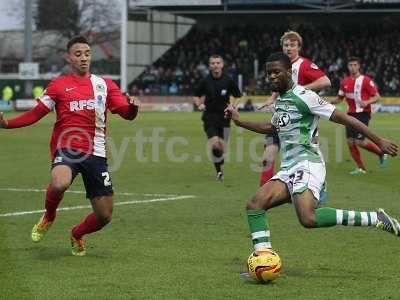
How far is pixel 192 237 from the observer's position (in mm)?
10883

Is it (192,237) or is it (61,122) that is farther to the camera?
(192,237)

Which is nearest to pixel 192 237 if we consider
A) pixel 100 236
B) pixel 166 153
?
pixel 100 236

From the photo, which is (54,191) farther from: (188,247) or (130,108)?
(188,247)

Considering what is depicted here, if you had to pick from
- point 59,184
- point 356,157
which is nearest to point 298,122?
point 59,184

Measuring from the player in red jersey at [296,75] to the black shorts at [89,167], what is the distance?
4044 mm

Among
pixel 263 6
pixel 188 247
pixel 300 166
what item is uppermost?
pixel 263 6

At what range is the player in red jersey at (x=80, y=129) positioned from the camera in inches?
380

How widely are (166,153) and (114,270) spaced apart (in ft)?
54.5

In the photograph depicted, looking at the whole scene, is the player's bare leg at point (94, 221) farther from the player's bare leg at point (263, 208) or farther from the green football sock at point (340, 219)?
the green football sock at point (340, 219)

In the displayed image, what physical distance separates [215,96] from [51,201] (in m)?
9.54

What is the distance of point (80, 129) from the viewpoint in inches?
384

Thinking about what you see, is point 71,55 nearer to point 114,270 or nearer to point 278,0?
point 114,270

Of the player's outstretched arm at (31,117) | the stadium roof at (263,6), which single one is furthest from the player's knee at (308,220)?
the stadium roof at (263,6)

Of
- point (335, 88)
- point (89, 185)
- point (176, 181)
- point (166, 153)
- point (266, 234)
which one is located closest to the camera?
point (266, 234)
